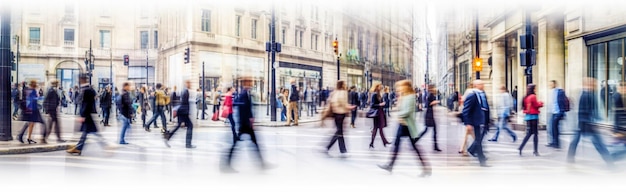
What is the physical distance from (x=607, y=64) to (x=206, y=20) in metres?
9.38

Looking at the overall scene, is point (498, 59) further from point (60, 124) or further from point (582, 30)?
point (60, 124)

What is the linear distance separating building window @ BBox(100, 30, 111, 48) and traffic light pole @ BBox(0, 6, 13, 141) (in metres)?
1.95

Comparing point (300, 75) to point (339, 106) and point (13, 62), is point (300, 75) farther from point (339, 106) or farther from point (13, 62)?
point (13, 62)

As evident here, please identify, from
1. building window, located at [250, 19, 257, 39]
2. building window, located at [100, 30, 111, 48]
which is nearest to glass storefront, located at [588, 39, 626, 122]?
building window, located at [250, 19, 257, 39]

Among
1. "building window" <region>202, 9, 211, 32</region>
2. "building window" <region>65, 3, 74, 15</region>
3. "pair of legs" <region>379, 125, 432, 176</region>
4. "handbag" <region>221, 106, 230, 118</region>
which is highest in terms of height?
"building window" <region>65, 3, 74, 15</region>

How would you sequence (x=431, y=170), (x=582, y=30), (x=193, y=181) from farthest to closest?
(x=582, y=30) → (x=431, y=170) → (x=193, y=181)

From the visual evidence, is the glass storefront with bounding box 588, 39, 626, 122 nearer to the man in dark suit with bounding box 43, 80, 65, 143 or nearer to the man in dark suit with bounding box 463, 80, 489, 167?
the man in dark suit with bounding box 463, 80, 489, 167

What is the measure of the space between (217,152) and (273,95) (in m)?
1.74

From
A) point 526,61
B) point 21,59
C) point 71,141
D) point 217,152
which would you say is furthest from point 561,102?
point 21,59

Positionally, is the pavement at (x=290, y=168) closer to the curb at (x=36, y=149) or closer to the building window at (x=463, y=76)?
the curb at (x=36, y=149)

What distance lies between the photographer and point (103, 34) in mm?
9375

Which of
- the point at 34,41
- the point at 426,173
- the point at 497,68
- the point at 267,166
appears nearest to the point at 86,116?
the point at 34,41

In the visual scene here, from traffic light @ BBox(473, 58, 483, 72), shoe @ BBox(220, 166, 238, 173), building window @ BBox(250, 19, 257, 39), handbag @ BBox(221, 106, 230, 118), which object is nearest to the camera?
shoe @ BBox(220, 166, 238, 173)

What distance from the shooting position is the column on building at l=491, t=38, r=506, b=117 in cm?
1140
